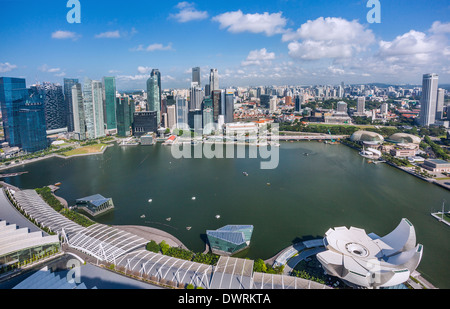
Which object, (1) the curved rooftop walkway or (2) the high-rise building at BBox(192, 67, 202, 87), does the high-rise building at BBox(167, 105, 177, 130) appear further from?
(1) the curved rooftop walkway

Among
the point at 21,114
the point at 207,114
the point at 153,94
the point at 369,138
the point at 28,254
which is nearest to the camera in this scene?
the point at 28,254

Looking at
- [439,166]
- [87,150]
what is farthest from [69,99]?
[439,166]

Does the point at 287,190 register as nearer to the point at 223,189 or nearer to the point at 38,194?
the point at 223,189

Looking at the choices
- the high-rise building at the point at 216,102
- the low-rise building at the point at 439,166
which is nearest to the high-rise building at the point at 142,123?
the high-rise building at the point at 216,102

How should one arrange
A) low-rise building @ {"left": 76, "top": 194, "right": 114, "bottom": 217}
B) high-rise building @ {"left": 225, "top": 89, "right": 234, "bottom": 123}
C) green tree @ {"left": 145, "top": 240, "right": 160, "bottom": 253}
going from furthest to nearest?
1. high-rise building @ {"left": 225, "top": 89, "right": 234, "bottom": 123}
2. low-rise building @ {"left": 76, "top": 194, "right": 114, "bottom": 217}
3. green tree @ {"left": 145, "top": 240, "right": 160, "bottom": 253}

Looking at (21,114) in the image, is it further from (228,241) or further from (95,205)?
(228,241)

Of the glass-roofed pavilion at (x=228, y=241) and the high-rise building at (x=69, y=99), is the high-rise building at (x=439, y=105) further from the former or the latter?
the high-rise building at (x=69, y=99)

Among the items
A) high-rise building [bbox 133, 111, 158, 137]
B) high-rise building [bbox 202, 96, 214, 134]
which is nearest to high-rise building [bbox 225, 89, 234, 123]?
high-rise building [bbox 202, 96, 214, 134]
